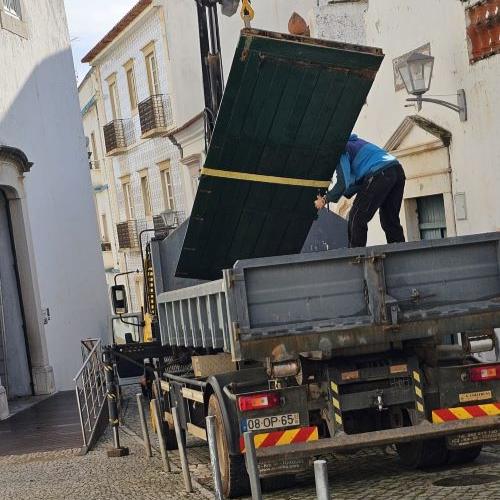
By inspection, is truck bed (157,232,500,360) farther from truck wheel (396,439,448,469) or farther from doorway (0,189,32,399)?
doorway (0,189,32,399)

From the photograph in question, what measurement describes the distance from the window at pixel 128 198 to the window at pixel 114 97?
2385 millimetres

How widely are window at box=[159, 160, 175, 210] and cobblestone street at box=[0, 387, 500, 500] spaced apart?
23.9m

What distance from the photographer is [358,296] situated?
8.55 meters

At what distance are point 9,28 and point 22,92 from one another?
1253 mm

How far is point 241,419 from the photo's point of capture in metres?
8.70

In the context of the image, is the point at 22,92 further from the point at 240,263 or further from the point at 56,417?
the point at 240,263

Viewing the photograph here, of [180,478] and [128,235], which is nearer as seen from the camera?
[180,478]

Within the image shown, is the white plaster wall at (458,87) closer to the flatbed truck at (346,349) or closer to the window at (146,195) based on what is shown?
the flatbed truck at (346,349)

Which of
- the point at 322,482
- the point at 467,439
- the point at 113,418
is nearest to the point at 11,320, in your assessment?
the point at 113,418

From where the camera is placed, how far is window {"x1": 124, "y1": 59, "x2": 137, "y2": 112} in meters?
39.8

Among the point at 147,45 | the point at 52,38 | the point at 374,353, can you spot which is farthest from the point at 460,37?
the point at 147,45

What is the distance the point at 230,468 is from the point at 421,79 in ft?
25.1

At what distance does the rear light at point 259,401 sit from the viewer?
8.70 meters

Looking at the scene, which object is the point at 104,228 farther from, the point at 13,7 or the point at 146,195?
the point at 13,7
